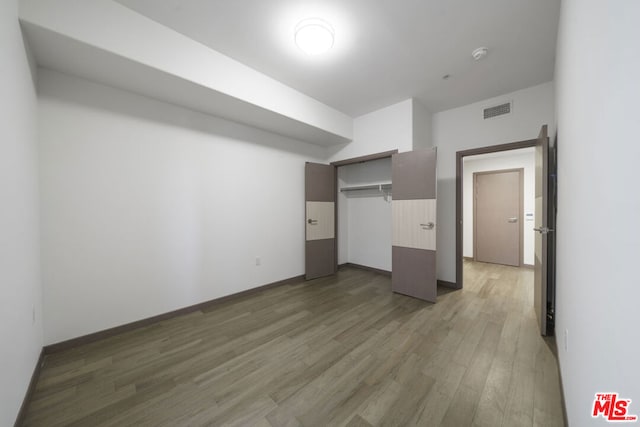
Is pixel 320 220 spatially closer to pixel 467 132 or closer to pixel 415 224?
pixel 415 224

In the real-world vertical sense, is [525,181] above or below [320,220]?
above

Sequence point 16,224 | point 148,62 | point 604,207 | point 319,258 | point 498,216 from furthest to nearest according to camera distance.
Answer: point 498,216, point 319,258, point 148,62, point 16,224, point 604,207

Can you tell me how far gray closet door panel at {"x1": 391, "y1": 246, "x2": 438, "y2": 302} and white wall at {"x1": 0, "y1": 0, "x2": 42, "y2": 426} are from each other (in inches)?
138

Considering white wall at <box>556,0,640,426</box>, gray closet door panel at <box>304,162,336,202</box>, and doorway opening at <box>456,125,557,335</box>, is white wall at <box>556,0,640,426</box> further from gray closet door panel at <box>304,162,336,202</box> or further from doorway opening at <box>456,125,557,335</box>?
gray closet door panel at <box>304,162,336,202</box>

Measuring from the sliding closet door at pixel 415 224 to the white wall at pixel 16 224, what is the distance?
3.51 metres

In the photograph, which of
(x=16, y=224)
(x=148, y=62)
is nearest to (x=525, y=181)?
(x=148, y=62)

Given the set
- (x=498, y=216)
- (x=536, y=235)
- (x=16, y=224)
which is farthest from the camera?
(x=498, y=216)

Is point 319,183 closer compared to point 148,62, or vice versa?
point 148,62

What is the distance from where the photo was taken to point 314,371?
1.75 m

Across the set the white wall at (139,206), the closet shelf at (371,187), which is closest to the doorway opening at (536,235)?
the closet shelf at (371,187)

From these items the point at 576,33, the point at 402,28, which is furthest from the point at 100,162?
the point at 576,33

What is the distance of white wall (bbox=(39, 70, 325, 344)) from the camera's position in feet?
6.68

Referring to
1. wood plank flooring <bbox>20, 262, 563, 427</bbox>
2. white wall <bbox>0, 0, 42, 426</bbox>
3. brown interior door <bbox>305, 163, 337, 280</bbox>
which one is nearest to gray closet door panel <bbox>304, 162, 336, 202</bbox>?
brown interior door <bbox>305, 163, 337, 280</bbox>

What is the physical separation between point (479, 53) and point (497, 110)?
124cm
